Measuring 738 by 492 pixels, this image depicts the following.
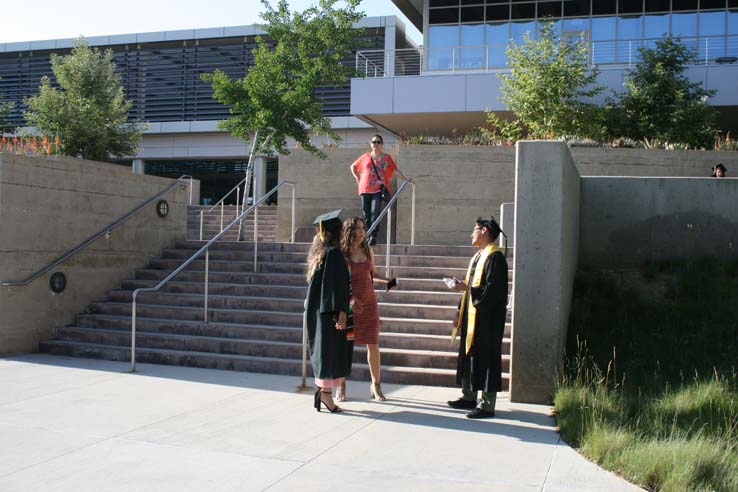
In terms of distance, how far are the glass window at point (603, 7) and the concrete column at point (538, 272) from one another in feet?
77.3

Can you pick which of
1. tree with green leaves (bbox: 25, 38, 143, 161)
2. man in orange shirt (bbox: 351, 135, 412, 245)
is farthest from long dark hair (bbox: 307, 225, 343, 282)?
tree with green leaves (bbox: 25, 38, 143, 161)

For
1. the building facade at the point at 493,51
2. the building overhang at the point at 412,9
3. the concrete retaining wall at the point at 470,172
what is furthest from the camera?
the building overhang at the point at 412,9

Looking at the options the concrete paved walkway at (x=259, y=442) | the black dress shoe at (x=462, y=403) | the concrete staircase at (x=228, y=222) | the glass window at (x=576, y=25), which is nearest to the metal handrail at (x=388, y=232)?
the concrete paved walkway at (x=259, y=442)

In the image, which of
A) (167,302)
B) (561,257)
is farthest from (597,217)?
(167,302)

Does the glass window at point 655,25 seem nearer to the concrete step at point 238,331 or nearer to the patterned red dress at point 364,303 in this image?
the concrete step at point 238,331

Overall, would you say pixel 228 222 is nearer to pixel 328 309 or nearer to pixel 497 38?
pixel 328 309

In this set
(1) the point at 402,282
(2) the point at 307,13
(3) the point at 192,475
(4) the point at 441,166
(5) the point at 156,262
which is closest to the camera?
(3) the point at 192,475

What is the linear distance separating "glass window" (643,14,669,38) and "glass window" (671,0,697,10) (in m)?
0.52

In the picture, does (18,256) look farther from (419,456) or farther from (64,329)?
(419,456)

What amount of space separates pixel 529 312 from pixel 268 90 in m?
9.81

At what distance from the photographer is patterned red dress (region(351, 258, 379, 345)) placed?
23.1 feet

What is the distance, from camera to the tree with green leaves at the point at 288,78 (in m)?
15.4

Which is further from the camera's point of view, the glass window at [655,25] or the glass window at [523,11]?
the glass window at [523,11]

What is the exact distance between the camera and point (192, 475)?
475 cm
